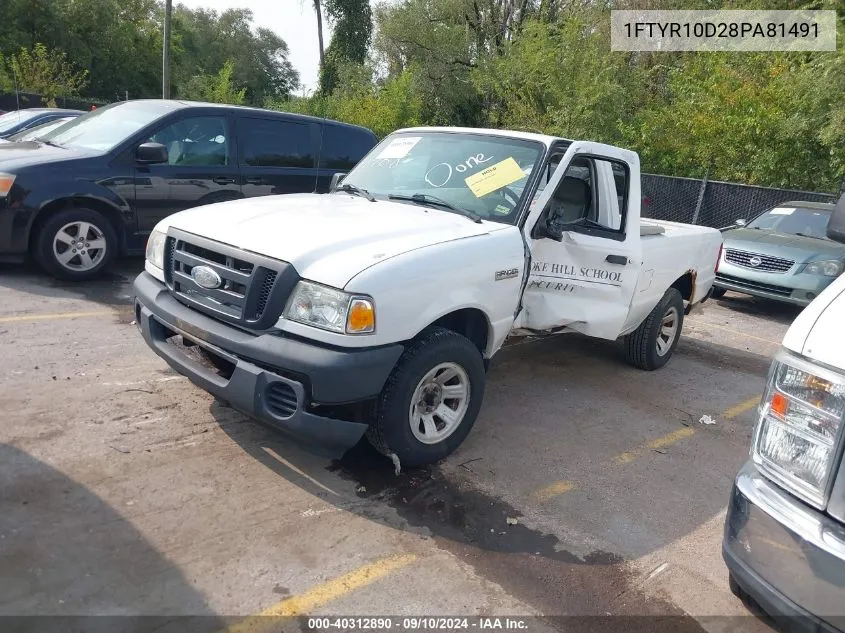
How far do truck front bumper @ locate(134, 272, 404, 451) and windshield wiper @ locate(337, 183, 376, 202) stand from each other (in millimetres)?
1596

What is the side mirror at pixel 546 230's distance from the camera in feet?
14.7

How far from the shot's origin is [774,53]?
17.1 meters

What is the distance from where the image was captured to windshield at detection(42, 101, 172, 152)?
716 centimetres

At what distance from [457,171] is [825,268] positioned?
6.71 metres

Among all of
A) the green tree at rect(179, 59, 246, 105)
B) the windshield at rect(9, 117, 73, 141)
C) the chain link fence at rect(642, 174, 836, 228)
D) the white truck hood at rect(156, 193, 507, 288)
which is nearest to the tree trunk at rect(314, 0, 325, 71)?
the green tree at rect(179, 59, 246, 105)

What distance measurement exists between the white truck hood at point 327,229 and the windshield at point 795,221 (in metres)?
7.88

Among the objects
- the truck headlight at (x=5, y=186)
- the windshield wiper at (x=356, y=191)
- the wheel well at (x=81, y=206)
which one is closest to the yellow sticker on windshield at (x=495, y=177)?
the windshield wiper at (x=356, y=191)

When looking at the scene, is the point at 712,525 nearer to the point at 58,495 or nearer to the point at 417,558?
the point at 417,558

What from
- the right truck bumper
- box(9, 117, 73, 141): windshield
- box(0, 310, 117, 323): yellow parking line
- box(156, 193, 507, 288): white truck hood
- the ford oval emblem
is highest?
box(9, 117, 73, 141): windshield

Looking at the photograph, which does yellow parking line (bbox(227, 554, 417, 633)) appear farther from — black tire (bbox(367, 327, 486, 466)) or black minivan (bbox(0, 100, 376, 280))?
black minivan (bbox(0, 100, 376, 280))

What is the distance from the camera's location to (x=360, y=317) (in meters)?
3.35

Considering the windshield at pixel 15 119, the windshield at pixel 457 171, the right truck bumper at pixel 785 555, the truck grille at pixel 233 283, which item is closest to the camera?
the right truck bumper at pixel 785 555

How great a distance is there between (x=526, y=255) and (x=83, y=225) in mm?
4722

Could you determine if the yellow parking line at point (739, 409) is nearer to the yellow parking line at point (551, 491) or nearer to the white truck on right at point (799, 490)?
the yellow parking line at point (551, 491)
